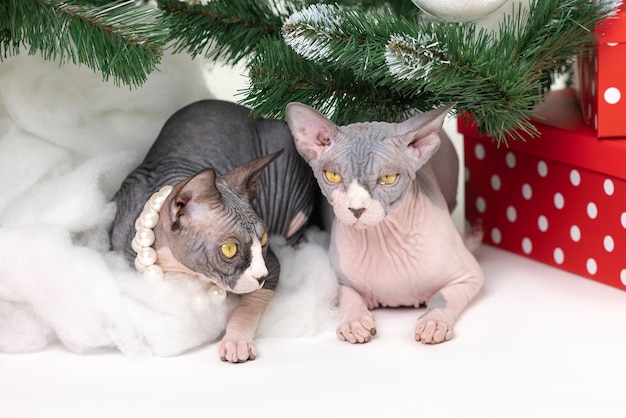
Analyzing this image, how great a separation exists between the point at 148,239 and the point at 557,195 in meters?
0.64

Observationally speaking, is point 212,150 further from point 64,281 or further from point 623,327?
point 623,327

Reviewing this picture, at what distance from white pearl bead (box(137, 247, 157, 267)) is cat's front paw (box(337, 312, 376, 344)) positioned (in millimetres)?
260

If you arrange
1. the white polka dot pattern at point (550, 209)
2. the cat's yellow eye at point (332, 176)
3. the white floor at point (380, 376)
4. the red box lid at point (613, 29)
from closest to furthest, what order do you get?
1. the white floor at point (380, 376)
2. the cat's yellow eye at point (332, 176)
3. the red box lid at point (613, 29)
4. the white polka dot pattern at point (550, 209)

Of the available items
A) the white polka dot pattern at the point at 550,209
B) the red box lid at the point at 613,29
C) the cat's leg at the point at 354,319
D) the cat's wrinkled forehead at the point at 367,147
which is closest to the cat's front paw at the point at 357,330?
the cat's leg at the point at 354,319

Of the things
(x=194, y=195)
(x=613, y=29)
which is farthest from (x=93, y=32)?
(x=613, y=29)

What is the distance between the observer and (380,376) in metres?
1.08

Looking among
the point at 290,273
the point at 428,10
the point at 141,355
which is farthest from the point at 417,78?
the point at 141,355

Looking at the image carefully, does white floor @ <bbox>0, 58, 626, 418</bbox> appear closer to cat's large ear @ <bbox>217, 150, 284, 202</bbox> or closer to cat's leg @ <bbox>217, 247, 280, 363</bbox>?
cat's leg @ <bbox>217, 247, 280, 363</bbox>

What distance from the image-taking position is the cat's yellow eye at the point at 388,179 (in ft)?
3.63

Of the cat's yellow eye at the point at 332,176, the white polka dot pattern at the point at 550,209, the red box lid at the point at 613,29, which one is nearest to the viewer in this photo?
the cat's yellow eye at the point at 332,176

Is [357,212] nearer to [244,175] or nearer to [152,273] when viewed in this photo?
[244,175]

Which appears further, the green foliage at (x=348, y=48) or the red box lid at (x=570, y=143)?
the red box lid at (x=570, y=143)

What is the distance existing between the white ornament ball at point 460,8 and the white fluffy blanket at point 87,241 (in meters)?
0.39

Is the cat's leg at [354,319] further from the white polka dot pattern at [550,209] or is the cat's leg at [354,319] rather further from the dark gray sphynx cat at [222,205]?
the white polka dot pattern at [550,209]
